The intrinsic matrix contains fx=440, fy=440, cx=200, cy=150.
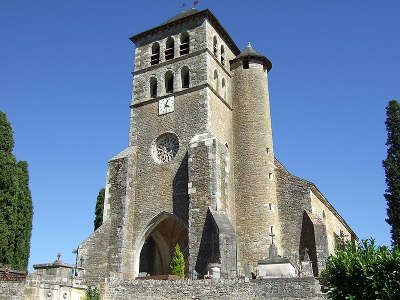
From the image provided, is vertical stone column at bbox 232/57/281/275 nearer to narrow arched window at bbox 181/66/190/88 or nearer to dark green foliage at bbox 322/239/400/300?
narrow arched window at bbox 181/66/190/88

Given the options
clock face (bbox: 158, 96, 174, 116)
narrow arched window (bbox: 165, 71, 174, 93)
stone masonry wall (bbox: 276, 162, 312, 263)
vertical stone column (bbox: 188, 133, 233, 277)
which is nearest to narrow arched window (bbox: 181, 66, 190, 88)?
narrow arched window (bbox: 165, 71, 174, 93)

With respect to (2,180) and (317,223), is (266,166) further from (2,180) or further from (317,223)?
(2,180)

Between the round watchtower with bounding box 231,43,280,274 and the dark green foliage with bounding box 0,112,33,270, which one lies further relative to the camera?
the round watchtower with bounding box 231,43,280,274

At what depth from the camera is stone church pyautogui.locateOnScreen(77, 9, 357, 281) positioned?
19.9m

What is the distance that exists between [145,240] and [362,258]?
12.7 meters

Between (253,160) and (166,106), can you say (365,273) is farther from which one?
(166,106)

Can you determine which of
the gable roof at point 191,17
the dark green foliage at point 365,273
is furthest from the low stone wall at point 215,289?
the gable roof at point 191,17

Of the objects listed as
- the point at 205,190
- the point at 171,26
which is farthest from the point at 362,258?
Result: the point at 171,26

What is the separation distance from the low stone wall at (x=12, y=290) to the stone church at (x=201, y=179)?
21.5 ft

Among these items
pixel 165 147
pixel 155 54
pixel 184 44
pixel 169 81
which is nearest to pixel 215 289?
pixel 165 147

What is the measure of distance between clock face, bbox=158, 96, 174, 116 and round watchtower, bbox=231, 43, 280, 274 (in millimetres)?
3604

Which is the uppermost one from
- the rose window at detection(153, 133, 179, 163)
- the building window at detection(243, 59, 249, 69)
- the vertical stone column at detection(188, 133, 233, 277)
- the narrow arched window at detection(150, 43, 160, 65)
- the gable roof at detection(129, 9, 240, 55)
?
the gable roof at detection(129, 9, 240, 55)

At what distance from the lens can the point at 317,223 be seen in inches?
→ 782

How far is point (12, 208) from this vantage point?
65.6 ft
